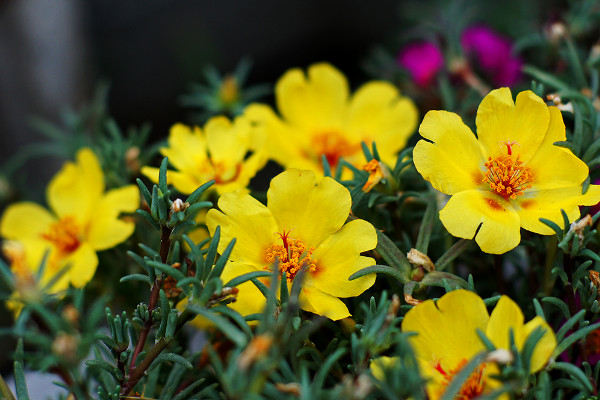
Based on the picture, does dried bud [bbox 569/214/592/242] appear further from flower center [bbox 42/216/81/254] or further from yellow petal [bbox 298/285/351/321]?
flower center [bbox 42/216/81/254]

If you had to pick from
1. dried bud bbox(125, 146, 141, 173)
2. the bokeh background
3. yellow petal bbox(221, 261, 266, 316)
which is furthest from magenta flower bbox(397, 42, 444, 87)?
yellow petal bbox(221, 261, 266, 316)

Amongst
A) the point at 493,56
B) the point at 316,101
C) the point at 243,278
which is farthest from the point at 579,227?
the point at 493,56

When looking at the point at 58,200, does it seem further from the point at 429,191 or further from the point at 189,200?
the point at 429,191

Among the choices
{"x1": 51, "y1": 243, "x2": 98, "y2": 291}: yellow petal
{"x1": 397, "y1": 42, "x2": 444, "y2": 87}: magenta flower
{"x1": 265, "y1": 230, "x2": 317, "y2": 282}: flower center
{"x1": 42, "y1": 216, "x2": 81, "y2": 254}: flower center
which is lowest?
{"x1": 51, "y1": 243, "x2": 98, "y2": 291}: yellow petal

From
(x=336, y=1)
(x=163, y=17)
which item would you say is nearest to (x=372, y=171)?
(x=163, y=17)

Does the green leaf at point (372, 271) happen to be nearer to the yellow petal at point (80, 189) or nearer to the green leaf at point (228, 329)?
the green leaf at point (228, 329)

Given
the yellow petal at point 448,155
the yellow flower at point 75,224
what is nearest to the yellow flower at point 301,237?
the yellow petal at point 448,155

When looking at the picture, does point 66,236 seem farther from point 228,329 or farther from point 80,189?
point 228,329
